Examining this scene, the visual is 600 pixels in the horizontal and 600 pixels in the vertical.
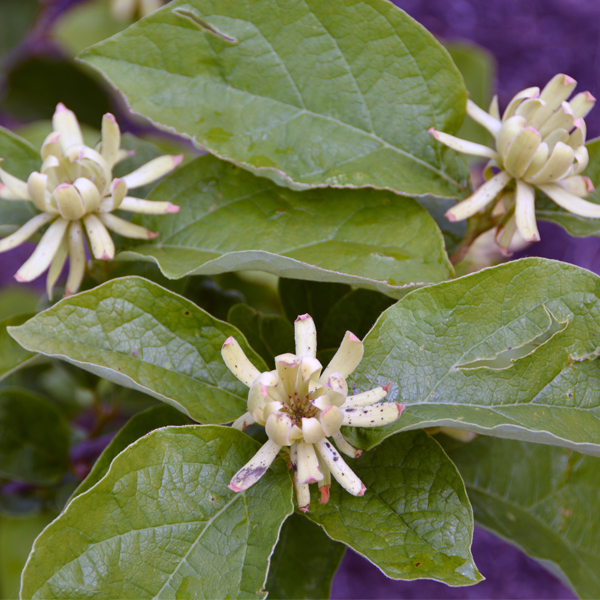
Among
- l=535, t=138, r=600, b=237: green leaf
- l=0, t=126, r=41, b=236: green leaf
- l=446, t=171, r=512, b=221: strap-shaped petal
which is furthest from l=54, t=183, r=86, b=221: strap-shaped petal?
l=535, t=138, r=600, b=237: green leaf

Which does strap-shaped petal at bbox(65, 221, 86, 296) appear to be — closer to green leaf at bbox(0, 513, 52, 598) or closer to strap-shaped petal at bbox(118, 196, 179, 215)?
strap-shaped petal at bbox(118, 196, 179, 215)

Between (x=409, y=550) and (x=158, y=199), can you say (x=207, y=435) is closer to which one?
(x=409, y=550)

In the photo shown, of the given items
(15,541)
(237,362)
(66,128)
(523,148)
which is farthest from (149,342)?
(15,541)

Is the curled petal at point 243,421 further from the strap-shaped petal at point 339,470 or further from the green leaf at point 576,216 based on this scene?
the green leaf at point 576,216

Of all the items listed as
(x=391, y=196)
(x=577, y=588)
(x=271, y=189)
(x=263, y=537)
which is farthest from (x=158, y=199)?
(x=577, y=588)

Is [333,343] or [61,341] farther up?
[61,341]
